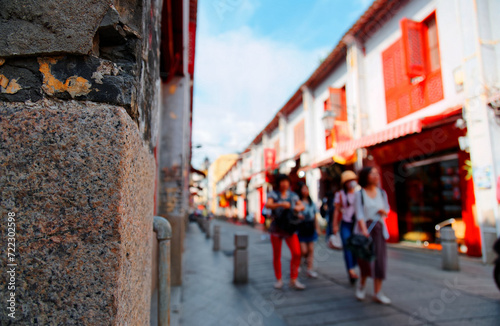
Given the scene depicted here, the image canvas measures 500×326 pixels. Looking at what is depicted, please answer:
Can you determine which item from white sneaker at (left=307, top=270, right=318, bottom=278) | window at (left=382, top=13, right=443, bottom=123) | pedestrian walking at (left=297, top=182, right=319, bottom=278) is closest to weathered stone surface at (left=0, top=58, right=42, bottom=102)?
pedestrian walking at (left=297, top=182, right=319, bottom=278)

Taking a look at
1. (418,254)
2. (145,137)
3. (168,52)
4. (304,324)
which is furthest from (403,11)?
(145,137)

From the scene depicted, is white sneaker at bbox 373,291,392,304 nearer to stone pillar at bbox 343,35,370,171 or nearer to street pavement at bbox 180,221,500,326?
street pavement at bbox 180,221,500,326

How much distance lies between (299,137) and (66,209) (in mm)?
16659

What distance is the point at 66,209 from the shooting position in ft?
3.02

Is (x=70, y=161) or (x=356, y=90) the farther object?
(x=356, y=90)

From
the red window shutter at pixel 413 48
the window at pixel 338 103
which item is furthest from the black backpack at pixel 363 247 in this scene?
the window at pixel 338 103

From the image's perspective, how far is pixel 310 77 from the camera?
47.4 feet

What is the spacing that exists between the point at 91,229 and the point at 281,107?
59.6 ft

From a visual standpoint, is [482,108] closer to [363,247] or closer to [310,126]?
[363,247]

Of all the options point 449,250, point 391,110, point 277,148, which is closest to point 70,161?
point 449,250

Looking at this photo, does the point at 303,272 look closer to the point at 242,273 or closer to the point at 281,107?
the point at 242,273

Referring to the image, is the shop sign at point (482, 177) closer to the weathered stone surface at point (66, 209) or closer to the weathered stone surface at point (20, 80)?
the weathered stone surface at point (66, 209)

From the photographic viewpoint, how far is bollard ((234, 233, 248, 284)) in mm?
4781

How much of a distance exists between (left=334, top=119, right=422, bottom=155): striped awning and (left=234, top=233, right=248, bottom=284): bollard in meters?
5.07
